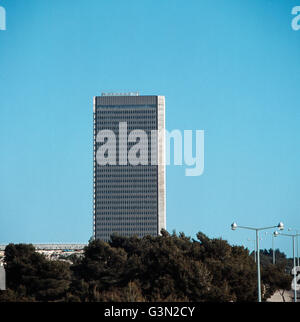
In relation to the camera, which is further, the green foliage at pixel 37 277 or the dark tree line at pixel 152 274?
the green foliage at pixel 37 277

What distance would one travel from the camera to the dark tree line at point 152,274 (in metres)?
58.2

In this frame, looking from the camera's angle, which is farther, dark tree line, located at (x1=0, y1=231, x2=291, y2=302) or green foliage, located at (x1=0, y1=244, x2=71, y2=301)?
→ green foliage, located at (x1=0, y1=244, x2=71, y2=301)

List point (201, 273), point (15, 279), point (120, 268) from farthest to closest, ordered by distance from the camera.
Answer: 1. point (120, 268)
2. point (15, 279)
3. point (201, 273)

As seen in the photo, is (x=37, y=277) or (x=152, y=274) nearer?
(x=152, y=274)

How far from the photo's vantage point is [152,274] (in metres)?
66.5

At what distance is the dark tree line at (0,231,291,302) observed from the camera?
191 ft

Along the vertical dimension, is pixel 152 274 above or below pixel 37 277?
above
